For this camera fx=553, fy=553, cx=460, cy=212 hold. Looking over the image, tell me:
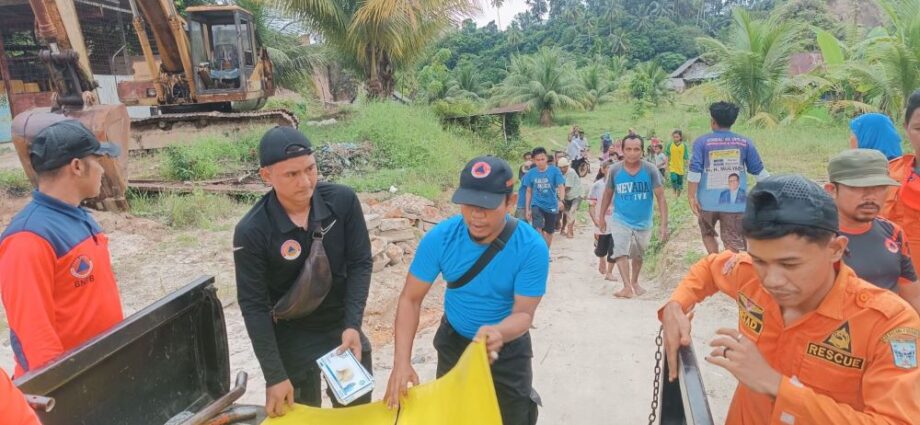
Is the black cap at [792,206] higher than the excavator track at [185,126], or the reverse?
the black cap at [792,206]

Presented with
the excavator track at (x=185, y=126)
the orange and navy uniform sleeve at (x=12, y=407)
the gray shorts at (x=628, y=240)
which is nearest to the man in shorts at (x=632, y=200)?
the gray shorts at (x=628, y=240)

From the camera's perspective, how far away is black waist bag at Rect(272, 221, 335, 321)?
2381 mm

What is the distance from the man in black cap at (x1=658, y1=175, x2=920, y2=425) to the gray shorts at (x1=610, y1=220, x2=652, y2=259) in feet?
13.4

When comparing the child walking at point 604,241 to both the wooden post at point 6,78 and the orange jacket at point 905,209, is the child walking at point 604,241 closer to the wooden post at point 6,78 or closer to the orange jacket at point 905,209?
the orange jacket at point 905,209

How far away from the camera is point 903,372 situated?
4.15 ft

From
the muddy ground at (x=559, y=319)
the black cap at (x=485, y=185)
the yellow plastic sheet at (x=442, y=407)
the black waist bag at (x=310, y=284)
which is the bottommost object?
the muddy ground at (x=559, y=319)

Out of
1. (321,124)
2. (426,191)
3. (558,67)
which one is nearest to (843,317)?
(426,191)

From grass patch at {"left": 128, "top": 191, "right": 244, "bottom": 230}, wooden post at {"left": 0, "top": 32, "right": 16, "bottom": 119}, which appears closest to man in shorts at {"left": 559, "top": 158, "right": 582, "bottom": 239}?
grass patch at {"left": 128, "top": 191, "right": 244, "bottom": 230}

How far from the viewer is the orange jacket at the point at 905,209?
8.67ft

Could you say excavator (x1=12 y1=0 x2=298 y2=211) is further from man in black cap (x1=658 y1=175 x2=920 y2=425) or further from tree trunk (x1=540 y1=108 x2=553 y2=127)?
tree trunk (x1=540 y1=108 x2=553 y2=127)

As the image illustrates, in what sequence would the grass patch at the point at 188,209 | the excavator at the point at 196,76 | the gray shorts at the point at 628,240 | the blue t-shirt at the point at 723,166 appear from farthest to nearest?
the excavator at the point at 196,76 < the grass patch at the point at 188,209 < the gray shorts at the point at 628,240 < the blue t-shirt at the point at 723,166

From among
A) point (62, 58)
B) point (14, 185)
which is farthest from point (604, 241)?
point (14, 185)

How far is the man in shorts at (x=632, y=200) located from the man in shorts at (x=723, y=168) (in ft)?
1.25

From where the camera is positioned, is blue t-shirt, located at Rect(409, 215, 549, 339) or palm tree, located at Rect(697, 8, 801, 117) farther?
palm tree, located at Rect(697, 8, 801, 117)
